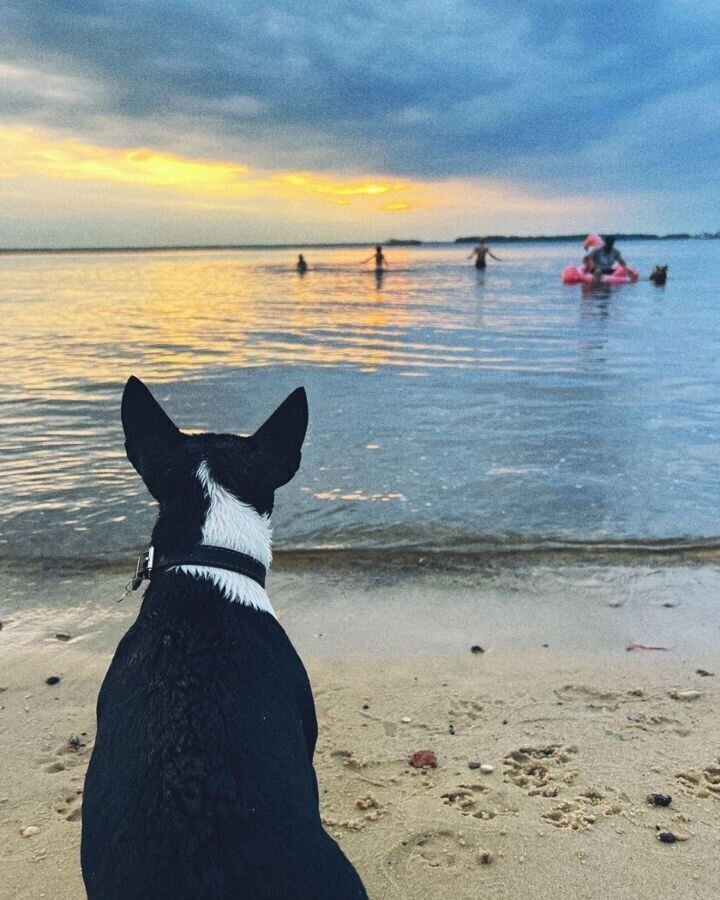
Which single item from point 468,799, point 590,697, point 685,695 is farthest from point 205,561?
point 685,695

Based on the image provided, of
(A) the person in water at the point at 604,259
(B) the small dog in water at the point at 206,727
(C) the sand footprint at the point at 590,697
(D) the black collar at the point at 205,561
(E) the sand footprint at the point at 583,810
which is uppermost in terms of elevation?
(A) the person in water at the point at 604,259

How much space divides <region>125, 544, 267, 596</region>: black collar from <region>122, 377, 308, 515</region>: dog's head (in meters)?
0.21

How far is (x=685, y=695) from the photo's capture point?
3842mm

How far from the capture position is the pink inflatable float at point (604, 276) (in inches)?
1353

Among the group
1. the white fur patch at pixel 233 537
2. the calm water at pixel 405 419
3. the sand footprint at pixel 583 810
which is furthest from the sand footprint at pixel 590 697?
the calm water at pixel 405 419

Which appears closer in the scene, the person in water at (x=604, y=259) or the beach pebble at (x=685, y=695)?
the beach pebble at (x=685, y=695)

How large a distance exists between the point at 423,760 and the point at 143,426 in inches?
78.2

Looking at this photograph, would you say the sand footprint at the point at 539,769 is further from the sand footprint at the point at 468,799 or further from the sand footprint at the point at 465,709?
the sand footprint at the point at 465,709

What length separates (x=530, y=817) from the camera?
2.98 metres

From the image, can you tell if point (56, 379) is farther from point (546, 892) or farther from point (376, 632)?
point (546, 892)

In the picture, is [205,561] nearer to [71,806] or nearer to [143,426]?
[143,426]

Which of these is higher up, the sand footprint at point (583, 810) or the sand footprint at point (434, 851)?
the sand footprint at point (583, 810)

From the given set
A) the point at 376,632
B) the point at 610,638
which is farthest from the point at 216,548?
the point at 610,638

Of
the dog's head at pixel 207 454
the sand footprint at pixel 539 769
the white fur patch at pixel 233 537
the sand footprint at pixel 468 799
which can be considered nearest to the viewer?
the white fur patch at pixel 233 537
